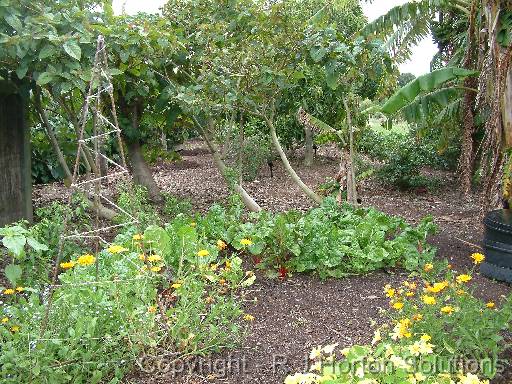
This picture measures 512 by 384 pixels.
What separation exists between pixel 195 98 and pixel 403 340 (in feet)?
13.2

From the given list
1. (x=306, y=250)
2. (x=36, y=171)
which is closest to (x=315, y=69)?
(x=306, y=250)

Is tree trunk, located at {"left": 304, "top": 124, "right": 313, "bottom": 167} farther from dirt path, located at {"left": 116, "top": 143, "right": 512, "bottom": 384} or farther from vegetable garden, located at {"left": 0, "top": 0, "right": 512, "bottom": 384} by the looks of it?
dirt path, located at {"left": 116, "top": 143, "right": 512, "bottom": 384}

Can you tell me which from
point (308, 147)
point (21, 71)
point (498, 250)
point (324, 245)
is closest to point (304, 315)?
point (324, 245)

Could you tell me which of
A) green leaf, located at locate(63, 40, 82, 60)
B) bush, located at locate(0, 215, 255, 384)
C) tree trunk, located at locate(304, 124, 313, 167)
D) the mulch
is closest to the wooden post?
green leaf, located at locate(63, 40, 82, 60)

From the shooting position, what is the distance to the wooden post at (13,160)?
5.91 m

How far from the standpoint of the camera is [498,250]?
16.4 feet

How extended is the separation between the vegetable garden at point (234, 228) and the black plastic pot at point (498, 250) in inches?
1.0

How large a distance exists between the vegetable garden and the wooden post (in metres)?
0.03

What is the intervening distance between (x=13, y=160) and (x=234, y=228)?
264cm

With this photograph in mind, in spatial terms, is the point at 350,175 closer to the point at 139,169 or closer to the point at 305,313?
the point at 139,169

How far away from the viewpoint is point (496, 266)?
→ 16.4 feet

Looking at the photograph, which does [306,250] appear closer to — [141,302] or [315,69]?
[141,302]

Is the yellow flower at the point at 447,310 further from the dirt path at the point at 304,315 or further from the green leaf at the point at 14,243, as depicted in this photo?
the green leaf at the point at 14,243

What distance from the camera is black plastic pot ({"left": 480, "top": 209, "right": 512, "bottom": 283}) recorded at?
193 inches
